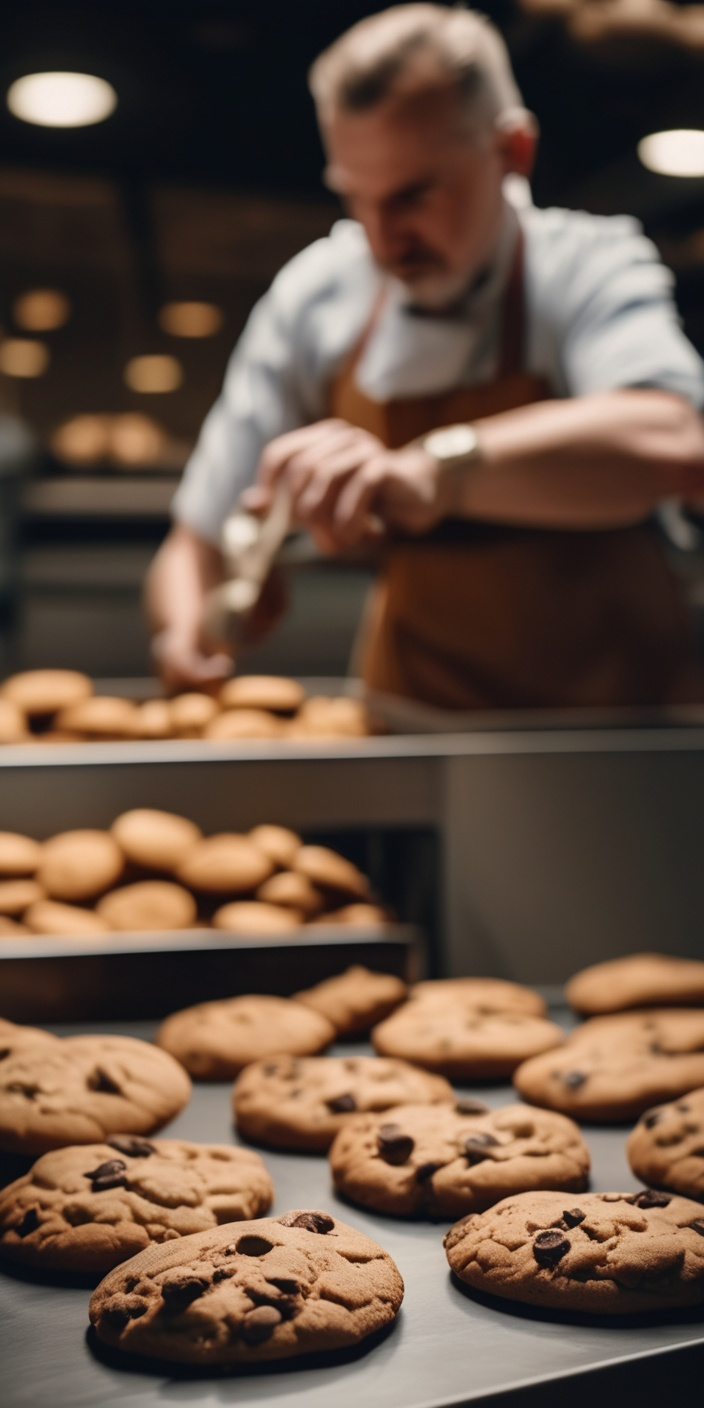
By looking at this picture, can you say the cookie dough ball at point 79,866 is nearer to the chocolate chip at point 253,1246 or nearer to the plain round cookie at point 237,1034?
the plain round cookie at point 237,1034

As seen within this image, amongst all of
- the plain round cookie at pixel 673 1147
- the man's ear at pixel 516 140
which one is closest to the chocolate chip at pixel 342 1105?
the plain round cookie at pixel 673 1147

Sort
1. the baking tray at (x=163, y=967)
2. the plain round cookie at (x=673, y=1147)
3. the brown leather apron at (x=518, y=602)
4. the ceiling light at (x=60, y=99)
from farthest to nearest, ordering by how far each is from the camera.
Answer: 1. the ceiling light at (x=60, y=99)
2. the brown leather apron at (x=518, y=602)
3. the baking tray at (x=163, y=967)
4. the plain round cookie at (x=673, y=1147)

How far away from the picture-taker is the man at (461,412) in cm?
161

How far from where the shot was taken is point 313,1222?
745mm

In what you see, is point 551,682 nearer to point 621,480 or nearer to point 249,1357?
point 621,480

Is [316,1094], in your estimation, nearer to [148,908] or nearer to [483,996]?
[483,996]

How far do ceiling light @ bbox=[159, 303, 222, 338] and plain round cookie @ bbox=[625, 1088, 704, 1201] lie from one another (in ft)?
7.35

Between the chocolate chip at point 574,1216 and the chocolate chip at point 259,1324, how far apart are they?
0.20 meters

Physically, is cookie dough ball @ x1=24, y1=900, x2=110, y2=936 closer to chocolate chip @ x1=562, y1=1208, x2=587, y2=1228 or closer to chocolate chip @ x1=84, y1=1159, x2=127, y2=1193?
chocolate chip @ x1=84, y1=1159, x2=127, y2=1193

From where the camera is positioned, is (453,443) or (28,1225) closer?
(28,1225)

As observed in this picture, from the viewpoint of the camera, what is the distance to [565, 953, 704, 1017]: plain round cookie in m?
1.24

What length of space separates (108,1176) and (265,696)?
90 cm

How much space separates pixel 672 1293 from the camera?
2.25 feet

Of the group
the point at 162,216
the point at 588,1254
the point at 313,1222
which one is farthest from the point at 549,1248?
the point at 162,216
